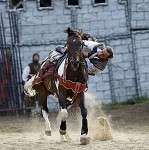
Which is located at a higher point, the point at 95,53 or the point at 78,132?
the point at 95,53

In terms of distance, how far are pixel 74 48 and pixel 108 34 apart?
28.8ft

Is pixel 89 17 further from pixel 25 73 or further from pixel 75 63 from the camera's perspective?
pixel 75 63

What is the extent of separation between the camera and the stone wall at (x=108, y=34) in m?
21.4

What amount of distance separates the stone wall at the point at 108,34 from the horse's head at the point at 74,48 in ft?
27.0

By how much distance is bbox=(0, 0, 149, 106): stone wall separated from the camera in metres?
21.4

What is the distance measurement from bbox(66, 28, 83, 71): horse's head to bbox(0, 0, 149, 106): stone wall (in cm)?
824

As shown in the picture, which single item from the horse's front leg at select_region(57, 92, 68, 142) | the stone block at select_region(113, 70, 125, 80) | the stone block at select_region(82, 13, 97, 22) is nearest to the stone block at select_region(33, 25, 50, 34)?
the stone block at select_region(82, 13, 97, 22)

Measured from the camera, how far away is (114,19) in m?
21.7

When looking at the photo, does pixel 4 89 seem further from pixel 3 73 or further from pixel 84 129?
pixel 84 129

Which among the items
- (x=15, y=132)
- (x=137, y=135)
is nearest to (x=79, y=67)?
(x=137, y=135)

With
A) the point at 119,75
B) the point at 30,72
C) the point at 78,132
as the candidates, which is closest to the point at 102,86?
the point at 119,75

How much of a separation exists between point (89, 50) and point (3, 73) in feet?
24.7

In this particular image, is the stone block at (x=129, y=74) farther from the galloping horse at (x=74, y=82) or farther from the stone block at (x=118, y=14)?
the galloping horse at (x=74, y=82)

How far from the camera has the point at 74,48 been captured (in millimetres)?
12953
